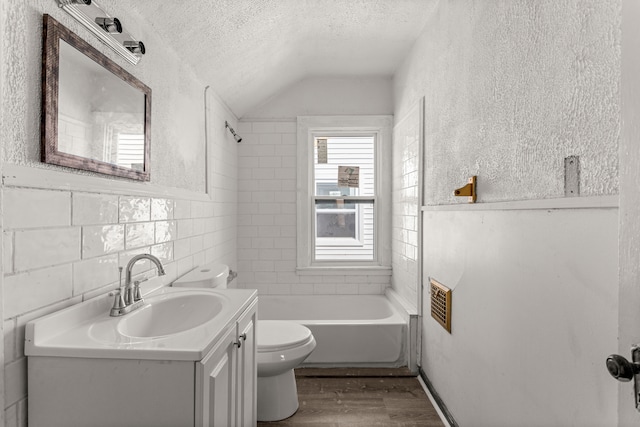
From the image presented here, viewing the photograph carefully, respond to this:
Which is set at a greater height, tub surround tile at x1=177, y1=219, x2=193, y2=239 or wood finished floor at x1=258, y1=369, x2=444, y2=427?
tub surround tile at x1=177, y1=219, x2=193, y2=239

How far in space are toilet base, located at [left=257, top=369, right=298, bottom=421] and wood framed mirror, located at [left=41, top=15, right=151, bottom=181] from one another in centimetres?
133

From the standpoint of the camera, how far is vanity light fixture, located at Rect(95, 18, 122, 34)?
1.41m

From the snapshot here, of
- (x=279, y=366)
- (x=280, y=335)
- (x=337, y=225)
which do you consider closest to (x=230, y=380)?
(x=279, y=366)

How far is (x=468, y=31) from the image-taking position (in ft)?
6.40

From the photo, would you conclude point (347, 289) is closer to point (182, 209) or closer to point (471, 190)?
point (182, 209)

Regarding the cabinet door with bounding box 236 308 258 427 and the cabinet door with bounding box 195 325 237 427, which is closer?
the cabinet door with bounding box 195 325 237 427

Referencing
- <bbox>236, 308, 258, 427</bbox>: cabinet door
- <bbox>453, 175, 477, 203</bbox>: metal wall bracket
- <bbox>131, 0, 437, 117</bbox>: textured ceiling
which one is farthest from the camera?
<bbox>131, 0, 437, 117</bbox>: textured ceiling

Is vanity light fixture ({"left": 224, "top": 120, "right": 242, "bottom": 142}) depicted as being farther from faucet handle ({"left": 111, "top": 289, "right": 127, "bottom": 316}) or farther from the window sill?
faucet handle ({"left": 111, "top": 289, "right": 127, "bottom": 316})

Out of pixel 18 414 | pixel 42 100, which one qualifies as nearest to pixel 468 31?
pixel 42 100

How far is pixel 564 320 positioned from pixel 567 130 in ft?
1.87

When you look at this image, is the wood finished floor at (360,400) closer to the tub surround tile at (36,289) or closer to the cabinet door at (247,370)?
the cabinet door at (247,370)

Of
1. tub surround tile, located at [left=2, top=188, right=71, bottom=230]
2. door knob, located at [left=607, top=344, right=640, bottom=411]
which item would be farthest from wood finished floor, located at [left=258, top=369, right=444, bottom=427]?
door knob, located at [left=607, top=344, right=640, bottom=411]

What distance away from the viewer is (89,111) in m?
1.38

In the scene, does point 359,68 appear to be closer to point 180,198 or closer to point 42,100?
point 180,198
